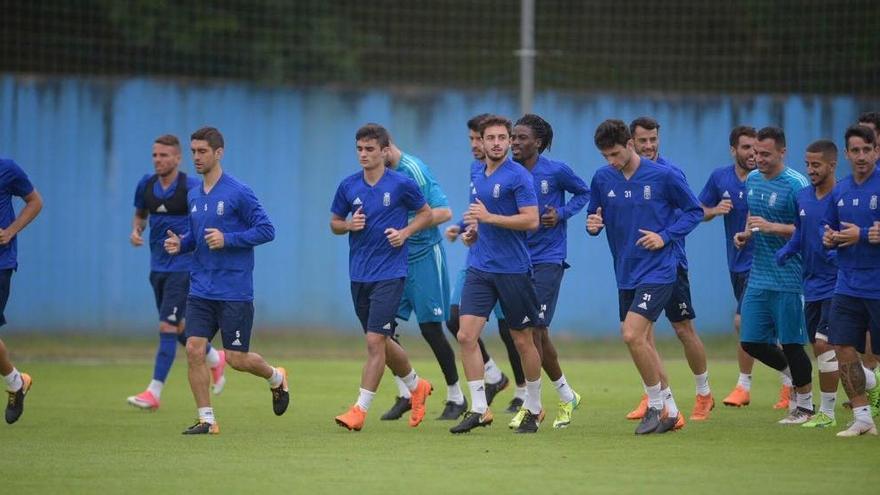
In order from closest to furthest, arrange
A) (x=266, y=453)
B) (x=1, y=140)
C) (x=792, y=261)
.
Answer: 1. (x=266, y=453)
2. (x=792, y=261)
3. (x=1, y=140)

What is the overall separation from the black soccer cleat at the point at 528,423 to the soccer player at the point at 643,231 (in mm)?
822

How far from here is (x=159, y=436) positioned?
1125 cm

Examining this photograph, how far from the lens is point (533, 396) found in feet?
37.0

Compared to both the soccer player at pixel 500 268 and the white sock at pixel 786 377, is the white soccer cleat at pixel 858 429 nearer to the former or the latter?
the white sock at pixel 786 377

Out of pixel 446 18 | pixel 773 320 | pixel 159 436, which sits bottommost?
pixel 159 436

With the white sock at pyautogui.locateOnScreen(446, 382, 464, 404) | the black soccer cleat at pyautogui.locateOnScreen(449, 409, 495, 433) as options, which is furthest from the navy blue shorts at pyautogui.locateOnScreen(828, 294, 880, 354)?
the white sock at pyautogui.locateOnScreen(446, 382, 464, 404)

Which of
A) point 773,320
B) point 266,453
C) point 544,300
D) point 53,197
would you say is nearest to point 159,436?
point 266,453

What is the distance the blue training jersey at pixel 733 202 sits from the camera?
13.4 meters

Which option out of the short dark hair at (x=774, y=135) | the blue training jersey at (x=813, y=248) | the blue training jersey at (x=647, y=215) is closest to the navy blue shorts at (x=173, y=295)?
the blue training jersey at (x=647, y=215)

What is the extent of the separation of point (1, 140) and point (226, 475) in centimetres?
1286

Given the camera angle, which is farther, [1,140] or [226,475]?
[1,140]

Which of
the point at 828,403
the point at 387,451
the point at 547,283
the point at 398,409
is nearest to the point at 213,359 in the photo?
the point at 398,409

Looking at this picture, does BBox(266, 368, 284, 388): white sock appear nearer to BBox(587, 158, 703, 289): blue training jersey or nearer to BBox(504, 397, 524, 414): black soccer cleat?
BBox(504, 397, 524, 414): black soccer cleat

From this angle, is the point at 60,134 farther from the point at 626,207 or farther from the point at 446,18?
the point at 626,207
